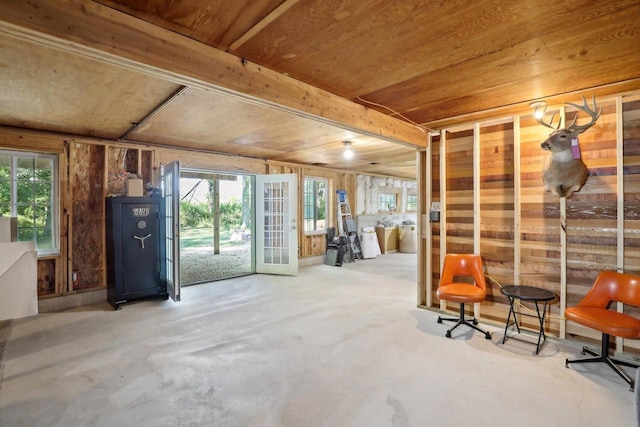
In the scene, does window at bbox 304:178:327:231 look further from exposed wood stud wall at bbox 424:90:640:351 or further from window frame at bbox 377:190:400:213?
exposed wood stud wall at bbox 424:90:640:351

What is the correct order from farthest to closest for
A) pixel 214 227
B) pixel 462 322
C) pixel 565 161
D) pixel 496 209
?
pixel 214 227 → pixel 496 209 → pixel 462 322 → pixel 565 161

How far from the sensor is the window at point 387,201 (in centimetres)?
939

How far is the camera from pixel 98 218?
445 cm

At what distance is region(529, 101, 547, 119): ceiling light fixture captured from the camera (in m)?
2.91

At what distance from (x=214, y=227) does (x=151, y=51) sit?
777 cm

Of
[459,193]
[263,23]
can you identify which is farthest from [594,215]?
[263,23]

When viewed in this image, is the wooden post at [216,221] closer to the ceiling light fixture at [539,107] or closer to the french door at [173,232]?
the french door at [173,232]

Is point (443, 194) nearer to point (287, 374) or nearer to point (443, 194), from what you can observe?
point (443, 194)

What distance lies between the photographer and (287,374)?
2492 mm

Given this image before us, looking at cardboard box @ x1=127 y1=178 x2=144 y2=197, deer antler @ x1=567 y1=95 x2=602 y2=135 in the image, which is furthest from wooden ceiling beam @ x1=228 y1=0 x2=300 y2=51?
cardboard box @ x1=127 y1=178 x2=144 y2=197

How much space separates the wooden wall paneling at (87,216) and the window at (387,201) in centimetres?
693

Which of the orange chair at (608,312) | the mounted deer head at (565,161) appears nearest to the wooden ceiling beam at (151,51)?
the mounted deer head at (565,161)

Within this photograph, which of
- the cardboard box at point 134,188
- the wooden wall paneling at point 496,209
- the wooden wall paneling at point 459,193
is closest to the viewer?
the wooden wall paneling at point 496,209

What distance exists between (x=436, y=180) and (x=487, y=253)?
1081mm
